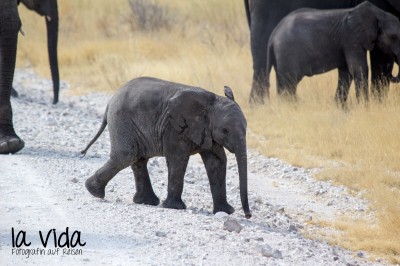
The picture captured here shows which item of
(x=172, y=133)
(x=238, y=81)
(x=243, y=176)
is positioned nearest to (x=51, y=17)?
(x=238, y=81)

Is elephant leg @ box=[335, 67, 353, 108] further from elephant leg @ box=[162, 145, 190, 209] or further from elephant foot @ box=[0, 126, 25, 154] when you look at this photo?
elephant leg @ box=[162, 145, 190, 209]

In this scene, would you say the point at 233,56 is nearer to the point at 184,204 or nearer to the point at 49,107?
the point at 49,107

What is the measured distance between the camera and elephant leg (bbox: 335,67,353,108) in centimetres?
1373

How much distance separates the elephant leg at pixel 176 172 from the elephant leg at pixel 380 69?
18.2 ft

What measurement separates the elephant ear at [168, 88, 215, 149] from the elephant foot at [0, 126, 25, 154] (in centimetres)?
268

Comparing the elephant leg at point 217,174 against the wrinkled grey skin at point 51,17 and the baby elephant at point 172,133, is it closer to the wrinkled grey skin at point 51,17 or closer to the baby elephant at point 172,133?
the baby elephant at point 172,133

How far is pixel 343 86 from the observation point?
13852 millimetres

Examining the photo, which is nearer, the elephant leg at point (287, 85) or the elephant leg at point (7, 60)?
the elephant leg at point (7, 60)

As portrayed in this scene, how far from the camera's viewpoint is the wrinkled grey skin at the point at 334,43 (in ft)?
44.7

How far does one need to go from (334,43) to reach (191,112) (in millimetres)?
5435

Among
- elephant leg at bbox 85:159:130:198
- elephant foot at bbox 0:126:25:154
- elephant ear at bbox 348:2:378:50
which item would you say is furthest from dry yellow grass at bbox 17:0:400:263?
elephant foot at bbox 0:126:25:154

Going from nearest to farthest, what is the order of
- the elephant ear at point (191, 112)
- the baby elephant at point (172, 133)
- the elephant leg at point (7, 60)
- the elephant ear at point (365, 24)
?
the baby elephant at point (172, 133) < the elephant ear at point (191, 112) < the elephant leg at point (7, 60) < the elephant ear at point (365, 24)
